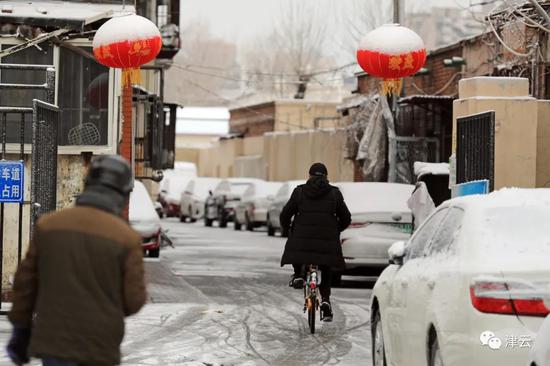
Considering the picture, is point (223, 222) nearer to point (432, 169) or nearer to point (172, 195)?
point (172, 195)

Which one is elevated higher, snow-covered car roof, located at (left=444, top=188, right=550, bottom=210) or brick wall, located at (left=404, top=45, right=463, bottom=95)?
brick wall, located at (left=404, top=45, right=463, bottom=95)

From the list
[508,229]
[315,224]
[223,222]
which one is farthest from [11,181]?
[223,222]

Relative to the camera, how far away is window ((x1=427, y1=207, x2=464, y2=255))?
9.59m

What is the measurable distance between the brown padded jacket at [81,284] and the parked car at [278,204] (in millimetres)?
30809

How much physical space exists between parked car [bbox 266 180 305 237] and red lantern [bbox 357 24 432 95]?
60.3 feet

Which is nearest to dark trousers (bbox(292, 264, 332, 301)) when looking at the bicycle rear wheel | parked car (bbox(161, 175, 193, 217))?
the bicycle rear wheel

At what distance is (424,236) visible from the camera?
1055 centimetres

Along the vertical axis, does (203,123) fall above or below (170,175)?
above

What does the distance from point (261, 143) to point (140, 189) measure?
37367mm

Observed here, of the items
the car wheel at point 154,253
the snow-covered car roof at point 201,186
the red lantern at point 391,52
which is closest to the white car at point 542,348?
the red lantern at point 391,52

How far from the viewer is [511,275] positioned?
28.3 ft

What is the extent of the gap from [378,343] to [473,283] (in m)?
3.11

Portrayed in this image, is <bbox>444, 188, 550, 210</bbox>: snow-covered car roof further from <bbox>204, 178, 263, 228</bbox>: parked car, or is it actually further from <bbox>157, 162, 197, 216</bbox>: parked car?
<bbox>157, 162, 197, 216</bbox>: parked car

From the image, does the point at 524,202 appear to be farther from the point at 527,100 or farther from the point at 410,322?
the point at 527,100
